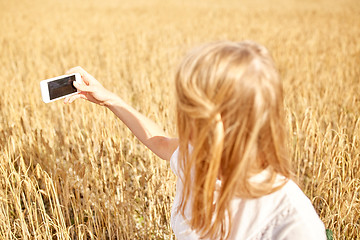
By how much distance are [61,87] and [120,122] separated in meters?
1.27

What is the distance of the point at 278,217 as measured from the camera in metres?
0.68

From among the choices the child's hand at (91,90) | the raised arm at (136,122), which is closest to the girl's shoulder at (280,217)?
the raised arm at (136,122)

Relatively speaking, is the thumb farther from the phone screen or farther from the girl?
the girl

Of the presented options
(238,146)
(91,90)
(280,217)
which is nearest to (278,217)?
(280,217)

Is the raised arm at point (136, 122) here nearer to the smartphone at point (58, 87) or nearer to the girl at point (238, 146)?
the smartphone at point (58, 87)

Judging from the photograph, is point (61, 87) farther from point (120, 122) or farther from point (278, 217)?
point (120, 122)

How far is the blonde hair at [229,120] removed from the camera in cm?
63

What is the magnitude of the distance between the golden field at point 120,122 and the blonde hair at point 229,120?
0.48 feet

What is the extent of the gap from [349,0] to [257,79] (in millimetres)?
16315

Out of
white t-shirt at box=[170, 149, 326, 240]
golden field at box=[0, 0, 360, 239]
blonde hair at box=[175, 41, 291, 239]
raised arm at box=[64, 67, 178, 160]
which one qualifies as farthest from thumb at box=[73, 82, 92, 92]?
white t-shirt at box=[170, 149, 326, 240]

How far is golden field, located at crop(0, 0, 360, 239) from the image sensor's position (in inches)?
56.6

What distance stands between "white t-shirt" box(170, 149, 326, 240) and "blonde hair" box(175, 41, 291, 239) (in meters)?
0.03

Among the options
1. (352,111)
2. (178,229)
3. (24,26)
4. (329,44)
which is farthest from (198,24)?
(178,229)

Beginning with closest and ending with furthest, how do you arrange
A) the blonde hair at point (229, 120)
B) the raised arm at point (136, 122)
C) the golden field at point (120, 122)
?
1. the blonde hair at point (229, 120)
2. the raised arm at point (136, 122)
3. the golden field at point (120, 122)
